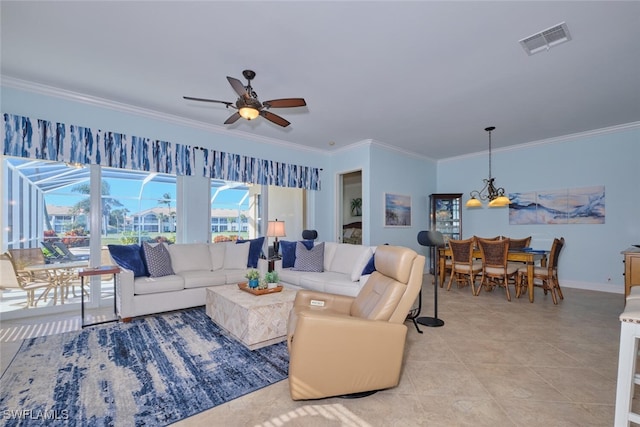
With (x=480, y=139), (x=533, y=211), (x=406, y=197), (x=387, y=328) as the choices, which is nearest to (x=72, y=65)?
(x=387, y=328)

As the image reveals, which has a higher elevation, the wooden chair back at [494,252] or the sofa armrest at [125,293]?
the wooden chair back at [494,252]

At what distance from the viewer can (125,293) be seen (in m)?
3.56

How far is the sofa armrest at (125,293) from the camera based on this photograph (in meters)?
3.54

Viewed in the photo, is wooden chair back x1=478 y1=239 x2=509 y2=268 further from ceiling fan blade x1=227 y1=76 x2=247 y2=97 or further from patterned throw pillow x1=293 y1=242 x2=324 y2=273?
ceiling fan blade x1=227 y1=76 x2=247 y2=97

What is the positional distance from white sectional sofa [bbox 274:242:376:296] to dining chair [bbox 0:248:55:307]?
9.97ft

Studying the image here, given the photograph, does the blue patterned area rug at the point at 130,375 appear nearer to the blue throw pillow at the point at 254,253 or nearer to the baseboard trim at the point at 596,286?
the blue throw pillow at the point at 254,253

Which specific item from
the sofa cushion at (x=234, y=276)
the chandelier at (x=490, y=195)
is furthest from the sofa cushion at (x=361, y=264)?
the chandelier at (x=490, y=195)

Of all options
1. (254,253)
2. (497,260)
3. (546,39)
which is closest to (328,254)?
(254,253)

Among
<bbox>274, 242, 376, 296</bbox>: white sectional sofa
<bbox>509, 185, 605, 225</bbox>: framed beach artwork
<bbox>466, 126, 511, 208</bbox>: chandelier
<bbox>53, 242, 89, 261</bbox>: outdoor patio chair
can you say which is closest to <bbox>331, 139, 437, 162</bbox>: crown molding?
<bbox>466, 126, 511, 208</bbox>: chandelier

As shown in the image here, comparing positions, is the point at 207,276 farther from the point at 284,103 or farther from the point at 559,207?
the point at 559,207

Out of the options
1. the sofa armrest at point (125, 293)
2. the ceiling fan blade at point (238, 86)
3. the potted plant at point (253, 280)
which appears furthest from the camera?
the sofa armrest at point (125, 293)

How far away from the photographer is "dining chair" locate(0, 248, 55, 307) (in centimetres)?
358

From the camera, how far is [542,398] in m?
2.08

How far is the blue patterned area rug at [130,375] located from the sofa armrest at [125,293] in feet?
0.72
